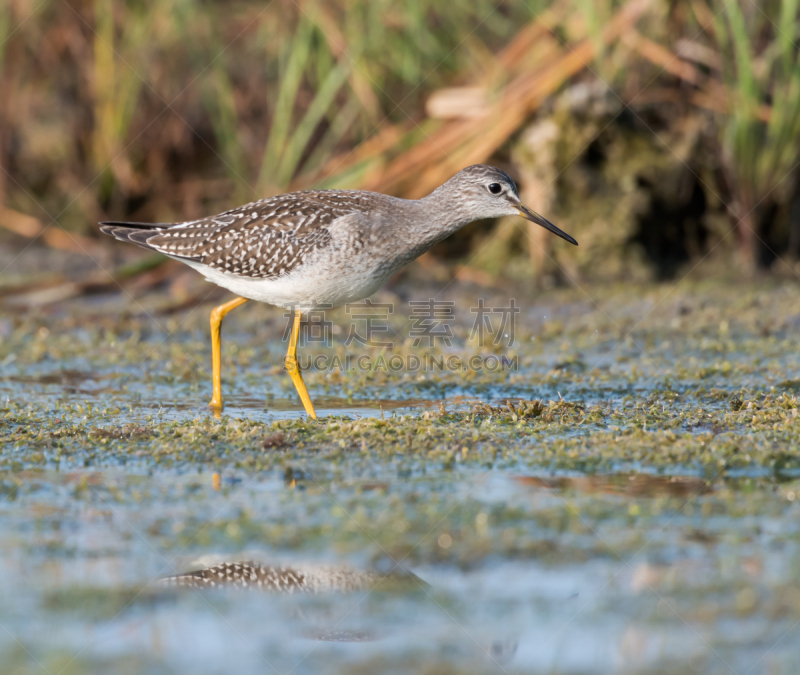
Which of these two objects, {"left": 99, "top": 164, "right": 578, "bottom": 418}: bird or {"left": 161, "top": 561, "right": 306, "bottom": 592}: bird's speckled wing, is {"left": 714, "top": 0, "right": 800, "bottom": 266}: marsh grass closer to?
{"left": 99, "top": 164, "right": 578, "bottom": 418}: bird

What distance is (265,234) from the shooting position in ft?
24.5

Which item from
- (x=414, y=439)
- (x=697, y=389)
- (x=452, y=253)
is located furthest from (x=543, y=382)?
(x=452, y=253)

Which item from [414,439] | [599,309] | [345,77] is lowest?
[414,439]

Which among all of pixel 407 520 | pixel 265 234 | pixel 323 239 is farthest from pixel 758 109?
pixel 407 520

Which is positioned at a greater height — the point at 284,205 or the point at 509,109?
the point at 509,109

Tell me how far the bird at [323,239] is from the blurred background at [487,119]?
3.07 m

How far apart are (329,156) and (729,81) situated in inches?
178

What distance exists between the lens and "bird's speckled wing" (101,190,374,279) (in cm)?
731

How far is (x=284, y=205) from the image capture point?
7570mm

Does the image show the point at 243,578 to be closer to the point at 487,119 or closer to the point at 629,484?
the point at 629,484

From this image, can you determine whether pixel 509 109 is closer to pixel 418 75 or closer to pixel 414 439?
pixel 418 75

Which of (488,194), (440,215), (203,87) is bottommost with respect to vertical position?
(440,215)

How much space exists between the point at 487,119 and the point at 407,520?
675 cm

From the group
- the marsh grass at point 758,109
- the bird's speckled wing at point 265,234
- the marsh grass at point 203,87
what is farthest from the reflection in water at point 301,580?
the marsh grass at point 758,109
